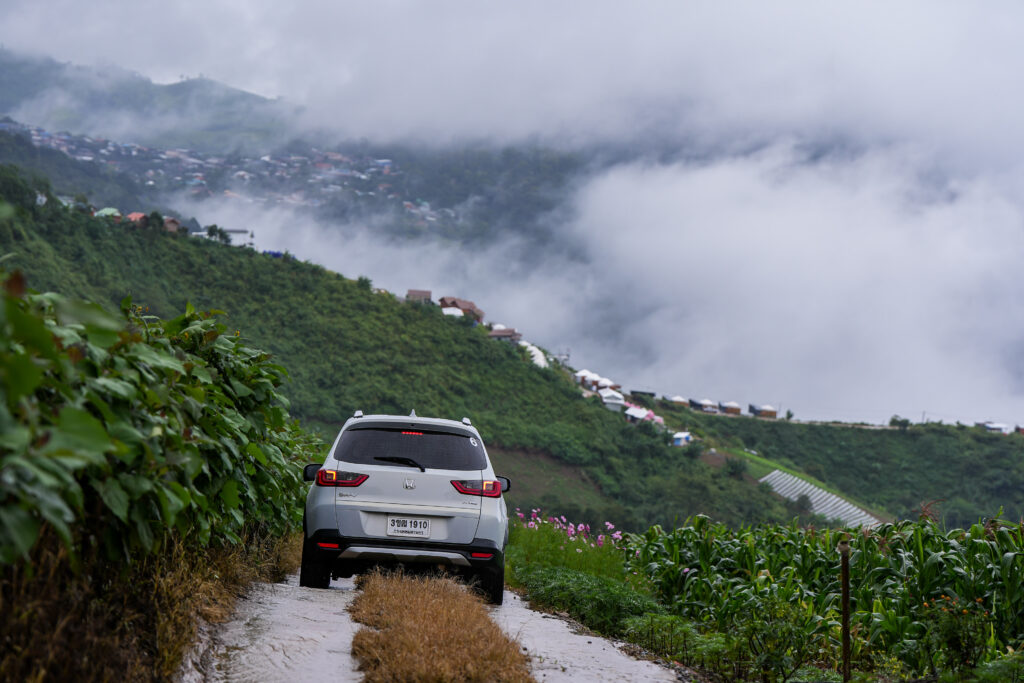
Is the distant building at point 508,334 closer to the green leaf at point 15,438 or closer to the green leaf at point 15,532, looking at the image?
the green leaf at point 15,532

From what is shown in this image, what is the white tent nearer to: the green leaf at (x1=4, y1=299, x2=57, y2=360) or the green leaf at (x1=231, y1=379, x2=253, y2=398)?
the green leaf at (x1=231, y1=379, x2=253, y2=398)

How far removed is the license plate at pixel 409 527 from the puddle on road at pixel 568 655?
0.92 meters

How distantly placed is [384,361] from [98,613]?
90421 millimetres

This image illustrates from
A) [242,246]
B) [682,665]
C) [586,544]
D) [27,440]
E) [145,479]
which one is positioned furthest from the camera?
[242,246]

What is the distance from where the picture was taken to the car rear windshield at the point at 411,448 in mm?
8133

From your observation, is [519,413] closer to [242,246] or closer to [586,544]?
[242,246]

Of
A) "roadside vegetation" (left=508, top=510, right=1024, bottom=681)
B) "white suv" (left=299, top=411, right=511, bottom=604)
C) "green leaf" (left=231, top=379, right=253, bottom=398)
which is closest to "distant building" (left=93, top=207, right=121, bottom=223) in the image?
"roadside vegetation" (left=508, top=510, right=1024, bottom=681)

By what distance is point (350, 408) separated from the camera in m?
80.7

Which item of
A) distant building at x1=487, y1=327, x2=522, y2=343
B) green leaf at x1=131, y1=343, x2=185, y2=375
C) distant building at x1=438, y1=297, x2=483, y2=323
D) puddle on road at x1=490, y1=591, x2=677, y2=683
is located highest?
distant building at x1=438, y1=297, x2=483, y2=323

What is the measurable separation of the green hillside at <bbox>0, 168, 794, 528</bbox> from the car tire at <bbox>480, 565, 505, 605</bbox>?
199 feet

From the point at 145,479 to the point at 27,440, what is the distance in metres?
1.29

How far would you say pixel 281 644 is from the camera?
5.48 metres

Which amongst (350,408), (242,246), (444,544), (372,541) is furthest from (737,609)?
(242,246)

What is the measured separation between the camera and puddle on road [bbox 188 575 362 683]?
4840mm
